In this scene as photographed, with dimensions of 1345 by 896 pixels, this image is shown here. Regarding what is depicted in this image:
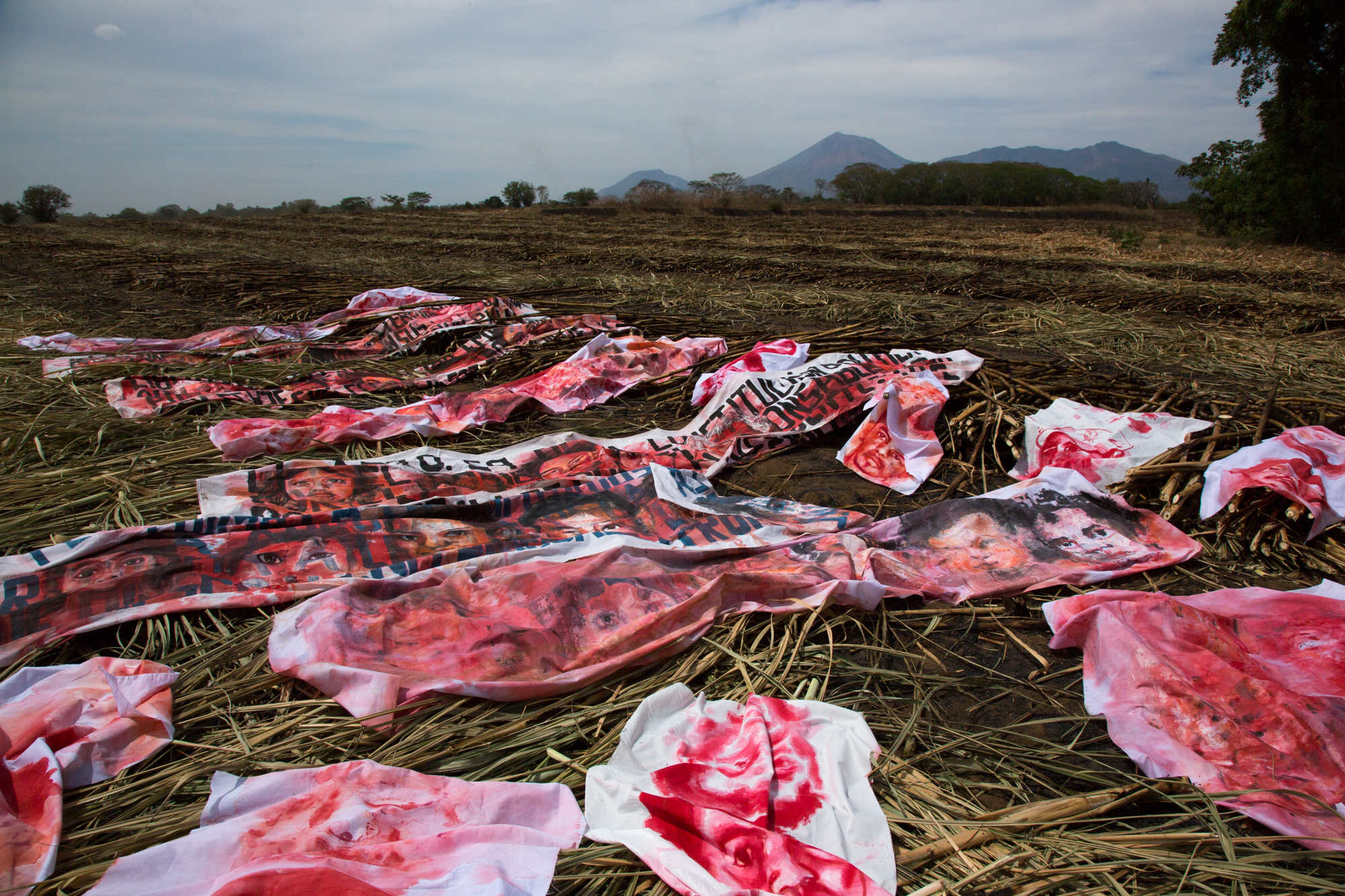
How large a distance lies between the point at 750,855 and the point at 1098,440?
2518 millimetres

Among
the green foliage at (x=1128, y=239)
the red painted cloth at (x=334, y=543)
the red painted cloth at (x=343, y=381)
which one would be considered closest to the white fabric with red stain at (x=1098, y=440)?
the red painted cloth at (x=334, y=543)

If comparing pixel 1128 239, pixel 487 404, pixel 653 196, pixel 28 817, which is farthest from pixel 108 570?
pixel 653 196

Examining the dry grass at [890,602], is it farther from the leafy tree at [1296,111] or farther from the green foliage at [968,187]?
the green foliage at [968,187]

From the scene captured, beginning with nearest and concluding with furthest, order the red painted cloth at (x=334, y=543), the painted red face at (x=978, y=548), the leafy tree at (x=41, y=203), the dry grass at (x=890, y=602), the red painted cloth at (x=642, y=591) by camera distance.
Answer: the dry grass at (x=890, y=602)
the red painted cloth at (x=642, y=591)
the red painted cloth at (x=334, y=543)
the painted red face at (x=978, y=548)
the leafy tree at (x=41, y=203)

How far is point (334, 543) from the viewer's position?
7.55 ft

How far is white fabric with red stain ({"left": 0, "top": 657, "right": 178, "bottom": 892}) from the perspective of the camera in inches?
50.9

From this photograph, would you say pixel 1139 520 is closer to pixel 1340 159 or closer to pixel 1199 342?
pixel 1199 342

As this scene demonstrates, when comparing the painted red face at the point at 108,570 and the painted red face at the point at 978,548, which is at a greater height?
the painted red face at the point at 108,570

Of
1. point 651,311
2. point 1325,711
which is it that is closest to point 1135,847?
point 1325,711

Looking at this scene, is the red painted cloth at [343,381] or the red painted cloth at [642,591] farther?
the red painted cloth at [343,381]

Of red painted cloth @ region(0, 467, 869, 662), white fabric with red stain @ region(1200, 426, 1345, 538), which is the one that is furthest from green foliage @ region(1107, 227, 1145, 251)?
red painted cloth @ region(0, 467, 869, 662)

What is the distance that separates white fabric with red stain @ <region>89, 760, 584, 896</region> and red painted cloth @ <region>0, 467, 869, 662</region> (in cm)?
79

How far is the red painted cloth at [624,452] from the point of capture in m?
2.66

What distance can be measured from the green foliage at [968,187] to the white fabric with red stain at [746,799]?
32.2 metres
